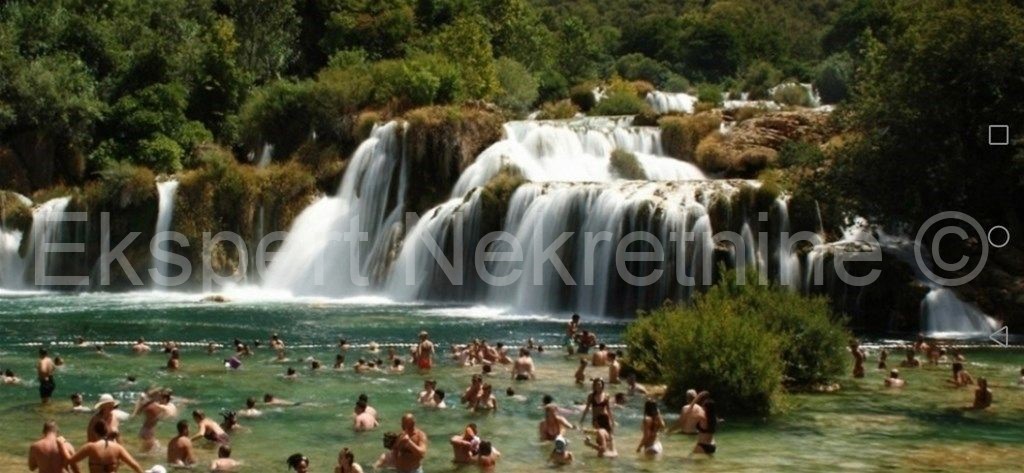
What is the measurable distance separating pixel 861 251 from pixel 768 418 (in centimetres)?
1772

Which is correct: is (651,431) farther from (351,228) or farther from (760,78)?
(760,78)

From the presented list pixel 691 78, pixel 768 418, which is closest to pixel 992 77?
pixel 768 418

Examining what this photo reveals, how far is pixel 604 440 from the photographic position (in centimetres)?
2250

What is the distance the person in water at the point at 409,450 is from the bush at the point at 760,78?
224ft

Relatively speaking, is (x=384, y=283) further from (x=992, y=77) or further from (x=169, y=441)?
Answer: (x=169, y=441)

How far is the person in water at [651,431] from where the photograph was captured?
72.0 ft

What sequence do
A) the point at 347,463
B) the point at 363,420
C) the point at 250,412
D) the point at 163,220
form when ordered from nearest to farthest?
the point at 347,463 < the point at 363,420 < the point at 250,412 < the point at 163,220

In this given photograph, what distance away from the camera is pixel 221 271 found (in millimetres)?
54094

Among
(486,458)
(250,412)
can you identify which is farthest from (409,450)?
(250,412)

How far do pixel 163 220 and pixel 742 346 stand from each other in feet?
115

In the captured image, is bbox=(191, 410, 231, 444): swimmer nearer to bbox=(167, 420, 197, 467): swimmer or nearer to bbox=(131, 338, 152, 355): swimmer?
bbox=(167, 420, 197, 467): swimmer

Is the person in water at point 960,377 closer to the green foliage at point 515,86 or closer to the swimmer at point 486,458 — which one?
the swimmer at point 486,458

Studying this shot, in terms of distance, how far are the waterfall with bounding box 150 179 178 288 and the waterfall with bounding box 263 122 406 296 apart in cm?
421

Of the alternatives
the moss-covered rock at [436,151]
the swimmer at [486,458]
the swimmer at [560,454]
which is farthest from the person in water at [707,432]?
the moss-covered rock at [436,151]
